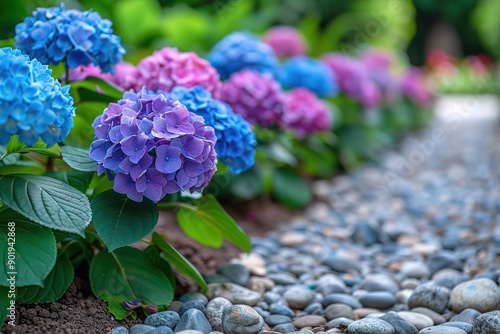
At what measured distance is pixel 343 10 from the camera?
1402cm

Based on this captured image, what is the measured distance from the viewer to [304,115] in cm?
305

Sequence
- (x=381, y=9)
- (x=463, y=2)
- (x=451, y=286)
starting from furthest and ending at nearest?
(x=463, y=2), (x=381, y=9), (x=451, y=286)

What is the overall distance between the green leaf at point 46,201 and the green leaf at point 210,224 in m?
0.48

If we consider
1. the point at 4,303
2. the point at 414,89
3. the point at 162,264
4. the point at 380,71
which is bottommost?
the point at 4,303

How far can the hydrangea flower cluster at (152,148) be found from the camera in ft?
4.77

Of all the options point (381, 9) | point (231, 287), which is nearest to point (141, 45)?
point (231, 287)

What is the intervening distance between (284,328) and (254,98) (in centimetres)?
107

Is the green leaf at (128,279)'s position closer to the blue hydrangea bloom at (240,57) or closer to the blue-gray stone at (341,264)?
the blue-gray stone at (341,264)

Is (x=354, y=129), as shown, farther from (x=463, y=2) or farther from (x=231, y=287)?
(x=463, y=2)

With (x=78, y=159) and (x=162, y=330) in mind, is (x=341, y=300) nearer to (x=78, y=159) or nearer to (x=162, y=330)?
(x=162, y=330)

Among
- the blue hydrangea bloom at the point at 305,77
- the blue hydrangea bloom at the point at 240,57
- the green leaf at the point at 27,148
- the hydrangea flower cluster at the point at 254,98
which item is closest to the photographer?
the green leaf at the point at 27,148

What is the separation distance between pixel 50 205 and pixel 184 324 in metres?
0.43

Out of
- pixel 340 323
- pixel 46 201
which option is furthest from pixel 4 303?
pixel 340 323

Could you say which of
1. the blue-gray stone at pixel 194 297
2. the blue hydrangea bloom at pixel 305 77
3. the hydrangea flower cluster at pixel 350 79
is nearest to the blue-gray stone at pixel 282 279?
the blue-gray stone at pixel 194 297
